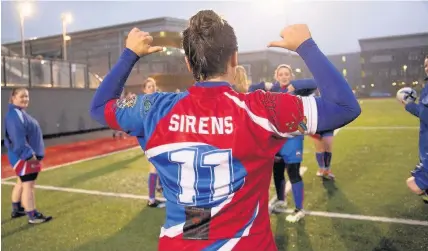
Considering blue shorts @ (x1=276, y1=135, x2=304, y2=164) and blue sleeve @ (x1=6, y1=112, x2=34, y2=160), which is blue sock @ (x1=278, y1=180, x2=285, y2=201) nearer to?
blue shorts @ (x1=276, y1=135, x2=304, y2=164)

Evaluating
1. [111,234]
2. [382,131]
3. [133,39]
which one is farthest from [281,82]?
[382,131]

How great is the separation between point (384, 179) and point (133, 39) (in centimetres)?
716

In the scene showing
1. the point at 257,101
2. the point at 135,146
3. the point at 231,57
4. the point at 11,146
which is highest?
the point at 231,57

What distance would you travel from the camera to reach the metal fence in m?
16.5

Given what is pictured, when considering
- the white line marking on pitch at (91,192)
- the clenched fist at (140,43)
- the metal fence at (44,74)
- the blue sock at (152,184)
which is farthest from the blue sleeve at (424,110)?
the metal fence at (44,74)

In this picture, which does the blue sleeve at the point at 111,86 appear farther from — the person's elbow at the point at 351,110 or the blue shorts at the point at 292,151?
the blue shorts at the point at 292,151

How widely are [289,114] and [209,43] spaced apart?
17.6 inches

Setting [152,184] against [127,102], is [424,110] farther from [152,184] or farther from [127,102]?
[152,184]

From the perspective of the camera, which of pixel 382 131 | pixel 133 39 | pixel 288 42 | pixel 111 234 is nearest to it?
pixel 288 42

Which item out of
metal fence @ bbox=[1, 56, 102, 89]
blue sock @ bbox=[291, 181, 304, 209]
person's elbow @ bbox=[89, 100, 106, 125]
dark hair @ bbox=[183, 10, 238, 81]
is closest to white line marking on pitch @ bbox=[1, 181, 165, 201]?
blue sock @ bbox=[291, 181, 304, 209]

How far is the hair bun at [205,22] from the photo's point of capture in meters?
1.45

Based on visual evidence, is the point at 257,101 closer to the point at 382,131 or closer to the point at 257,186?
the point at 257,186

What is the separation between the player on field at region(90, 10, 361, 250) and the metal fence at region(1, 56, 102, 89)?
17.2 meters

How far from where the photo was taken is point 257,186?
1.52 meters
